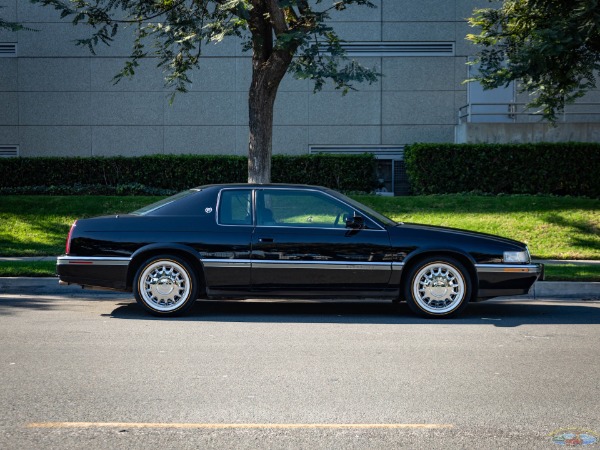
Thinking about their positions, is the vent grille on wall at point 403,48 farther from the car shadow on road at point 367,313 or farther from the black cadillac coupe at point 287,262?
the black cadillac coupe at point 287,262

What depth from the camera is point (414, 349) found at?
7.38m

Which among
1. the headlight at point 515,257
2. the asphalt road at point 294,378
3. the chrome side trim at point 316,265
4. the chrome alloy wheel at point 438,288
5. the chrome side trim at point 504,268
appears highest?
the headlight at point 515,257

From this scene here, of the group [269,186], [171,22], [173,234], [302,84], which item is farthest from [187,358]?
[302,84]

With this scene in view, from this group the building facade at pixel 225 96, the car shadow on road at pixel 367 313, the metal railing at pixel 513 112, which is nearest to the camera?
the car shadow on road at pixel 367 313

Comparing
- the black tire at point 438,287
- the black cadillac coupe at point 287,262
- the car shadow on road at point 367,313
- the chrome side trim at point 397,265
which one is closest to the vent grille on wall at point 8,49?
the car shadow on road at point 367,313

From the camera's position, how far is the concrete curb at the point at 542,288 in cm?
1096

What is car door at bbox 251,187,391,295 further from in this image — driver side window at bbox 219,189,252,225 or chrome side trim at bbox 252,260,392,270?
driver side window at bbox 219,189,252,225

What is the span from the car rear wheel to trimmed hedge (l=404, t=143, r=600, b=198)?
12.0m

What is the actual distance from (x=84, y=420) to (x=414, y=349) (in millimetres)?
3279

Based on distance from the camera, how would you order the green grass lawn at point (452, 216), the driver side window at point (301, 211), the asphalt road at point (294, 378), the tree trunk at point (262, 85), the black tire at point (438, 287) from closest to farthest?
1. the asphalt road at point (294, 378)
2. the black tire at point (438, 287)
3. the driver side window at point (301, 211)
4. the tree trunk at point (262, 85)
5. the green grass lawn at point (452, 216)

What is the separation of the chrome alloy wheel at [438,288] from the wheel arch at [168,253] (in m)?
2.36

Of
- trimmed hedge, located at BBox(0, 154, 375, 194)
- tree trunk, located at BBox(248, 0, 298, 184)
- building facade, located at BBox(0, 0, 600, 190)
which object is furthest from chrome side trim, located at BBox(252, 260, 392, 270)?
building facade, located at BBox(0, 0, 600, 190)

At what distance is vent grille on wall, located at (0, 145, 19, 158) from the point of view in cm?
2348

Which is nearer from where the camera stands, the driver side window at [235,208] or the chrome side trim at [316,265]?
the chrome side trim at [316,265]
